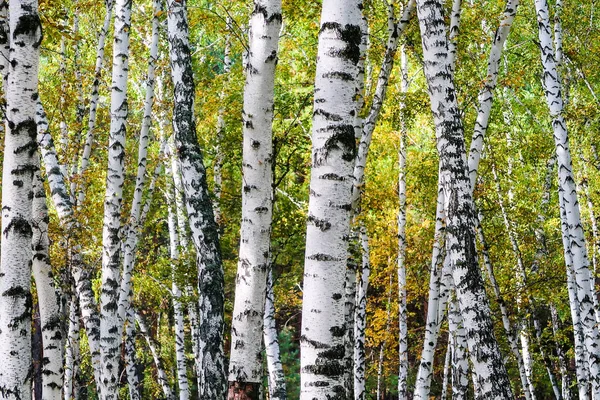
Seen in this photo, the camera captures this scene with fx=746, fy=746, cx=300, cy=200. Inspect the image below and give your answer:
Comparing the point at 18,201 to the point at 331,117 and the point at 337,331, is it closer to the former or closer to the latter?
the point at 331,117

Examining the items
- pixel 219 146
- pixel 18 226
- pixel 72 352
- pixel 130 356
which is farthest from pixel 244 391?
pixel 130 356

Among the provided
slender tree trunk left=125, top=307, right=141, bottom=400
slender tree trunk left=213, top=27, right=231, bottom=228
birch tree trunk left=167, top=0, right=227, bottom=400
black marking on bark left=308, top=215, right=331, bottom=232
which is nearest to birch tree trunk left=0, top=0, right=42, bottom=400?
black marking on bark left=308, top=215, right=331, bottom=232

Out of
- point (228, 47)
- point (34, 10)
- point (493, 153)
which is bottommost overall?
point (34, 10)

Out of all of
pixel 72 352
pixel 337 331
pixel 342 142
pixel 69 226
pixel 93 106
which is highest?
pixel 93 106

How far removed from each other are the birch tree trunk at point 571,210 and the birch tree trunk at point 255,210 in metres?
5.61

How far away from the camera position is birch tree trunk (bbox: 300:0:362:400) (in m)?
4.59

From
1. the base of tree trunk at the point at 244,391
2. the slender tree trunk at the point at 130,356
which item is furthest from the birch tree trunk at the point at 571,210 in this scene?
the slender tree trunk at the point at 130,356

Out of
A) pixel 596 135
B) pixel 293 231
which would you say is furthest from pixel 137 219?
pixel 596 135

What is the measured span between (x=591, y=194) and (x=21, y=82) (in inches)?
688

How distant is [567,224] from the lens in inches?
408

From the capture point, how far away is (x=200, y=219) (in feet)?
31.1

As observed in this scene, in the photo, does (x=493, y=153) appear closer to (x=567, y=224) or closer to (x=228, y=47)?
(x=567, y=224)

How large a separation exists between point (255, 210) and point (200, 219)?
3785 mm

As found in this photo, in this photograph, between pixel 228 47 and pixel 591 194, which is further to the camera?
pixel 591 194
